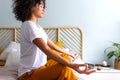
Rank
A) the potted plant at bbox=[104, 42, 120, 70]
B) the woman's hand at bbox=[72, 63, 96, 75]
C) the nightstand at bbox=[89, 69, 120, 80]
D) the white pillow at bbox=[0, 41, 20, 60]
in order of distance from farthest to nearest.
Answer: the potted plant at bbox=[104, 42, 120, 70] < the nightstand at bbox=[89, 69, 120, 80] < the white pillow at bbox=[0, 41, 20, 60] < the woman's hand at bbox=[72, 63, 96, 75]

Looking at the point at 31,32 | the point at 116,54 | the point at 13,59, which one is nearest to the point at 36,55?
the point at 31,32

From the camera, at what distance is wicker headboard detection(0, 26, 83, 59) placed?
3338 mm

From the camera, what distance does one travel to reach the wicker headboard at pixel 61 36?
334cm

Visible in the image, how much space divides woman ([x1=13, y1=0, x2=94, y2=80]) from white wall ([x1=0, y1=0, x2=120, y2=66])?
52.2 inches

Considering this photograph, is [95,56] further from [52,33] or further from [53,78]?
[53,78]

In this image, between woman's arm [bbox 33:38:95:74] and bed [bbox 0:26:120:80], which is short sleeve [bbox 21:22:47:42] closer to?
woman's arm [bbox 33:38:95:74]

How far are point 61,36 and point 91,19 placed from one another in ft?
1.66

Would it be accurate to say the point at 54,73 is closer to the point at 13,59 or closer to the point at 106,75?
the point at 13,59

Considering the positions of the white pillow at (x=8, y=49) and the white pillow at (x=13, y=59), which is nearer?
the white pillow at (x=13, y=59)

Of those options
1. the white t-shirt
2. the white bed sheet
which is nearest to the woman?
the white t-shirt

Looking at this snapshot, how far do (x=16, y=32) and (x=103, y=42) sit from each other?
1269mm

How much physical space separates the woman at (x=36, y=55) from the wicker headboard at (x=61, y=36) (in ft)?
4.10

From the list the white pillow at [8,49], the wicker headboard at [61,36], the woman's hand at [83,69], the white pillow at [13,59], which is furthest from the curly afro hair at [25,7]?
the wicker headboard at [61,36]

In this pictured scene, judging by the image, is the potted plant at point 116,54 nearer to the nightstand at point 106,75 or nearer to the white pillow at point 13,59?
the nightstand at point 106,75
